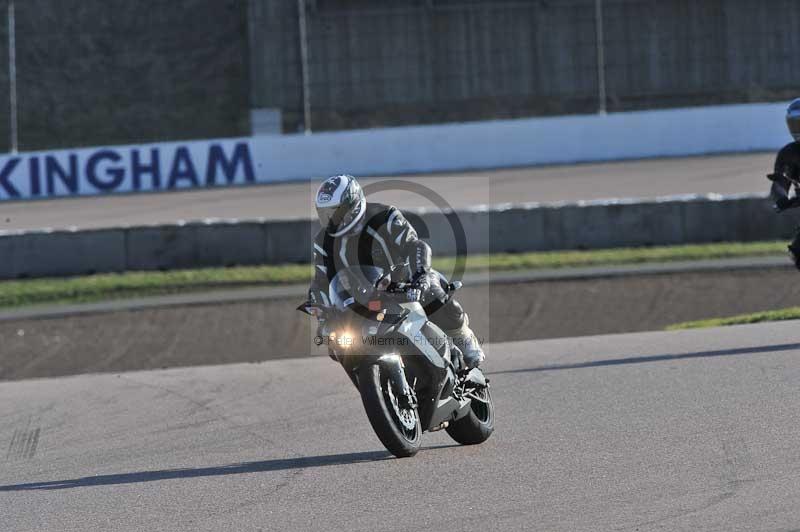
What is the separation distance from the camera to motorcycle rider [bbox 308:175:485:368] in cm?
712

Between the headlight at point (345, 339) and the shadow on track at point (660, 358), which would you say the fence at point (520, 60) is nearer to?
the shadow on track at point (660, 358)

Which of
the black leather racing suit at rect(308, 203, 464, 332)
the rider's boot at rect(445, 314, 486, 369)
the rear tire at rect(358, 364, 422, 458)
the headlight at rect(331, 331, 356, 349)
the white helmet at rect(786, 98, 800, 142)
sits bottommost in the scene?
the rear tire at rect(358, 364, 422, 458)

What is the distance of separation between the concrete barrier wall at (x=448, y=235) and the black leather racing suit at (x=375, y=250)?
14.0m

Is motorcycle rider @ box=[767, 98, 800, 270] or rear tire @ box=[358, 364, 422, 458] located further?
motorcycle rider @ box=[767, 98, 800, 270]

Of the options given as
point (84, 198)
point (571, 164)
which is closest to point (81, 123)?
point (84, 198)

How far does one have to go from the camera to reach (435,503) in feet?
20.2

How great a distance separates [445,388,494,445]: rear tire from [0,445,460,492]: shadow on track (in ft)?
1.52

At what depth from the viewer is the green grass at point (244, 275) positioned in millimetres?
20531

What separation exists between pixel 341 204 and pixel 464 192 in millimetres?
23154

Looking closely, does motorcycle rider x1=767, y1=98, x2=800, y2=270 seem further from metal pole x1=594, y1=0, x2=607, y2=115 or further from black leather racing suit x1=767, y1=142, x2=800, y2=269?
metal pole x1=594, y1=0, x2=607, y2=115

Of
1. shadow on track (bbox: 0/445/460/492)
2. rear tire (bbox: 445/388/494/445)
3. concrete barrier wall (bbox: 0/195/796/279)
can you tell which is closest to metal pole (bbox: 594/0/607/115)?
concrete barrier wall (bbox: 0/195/796/279)

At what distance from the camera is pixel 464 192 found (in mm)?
30109

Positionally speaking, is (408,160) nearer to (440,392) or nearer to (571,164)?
(571,164)

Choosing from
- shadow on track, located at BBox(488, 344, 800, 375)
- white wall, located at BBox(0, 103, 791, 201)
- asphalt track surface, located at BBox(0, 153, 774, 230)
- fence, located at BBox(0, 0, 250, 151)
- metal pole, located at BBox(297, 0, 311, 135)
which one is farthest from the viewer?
fence, located at BBox(0, 0, 250, 151)
